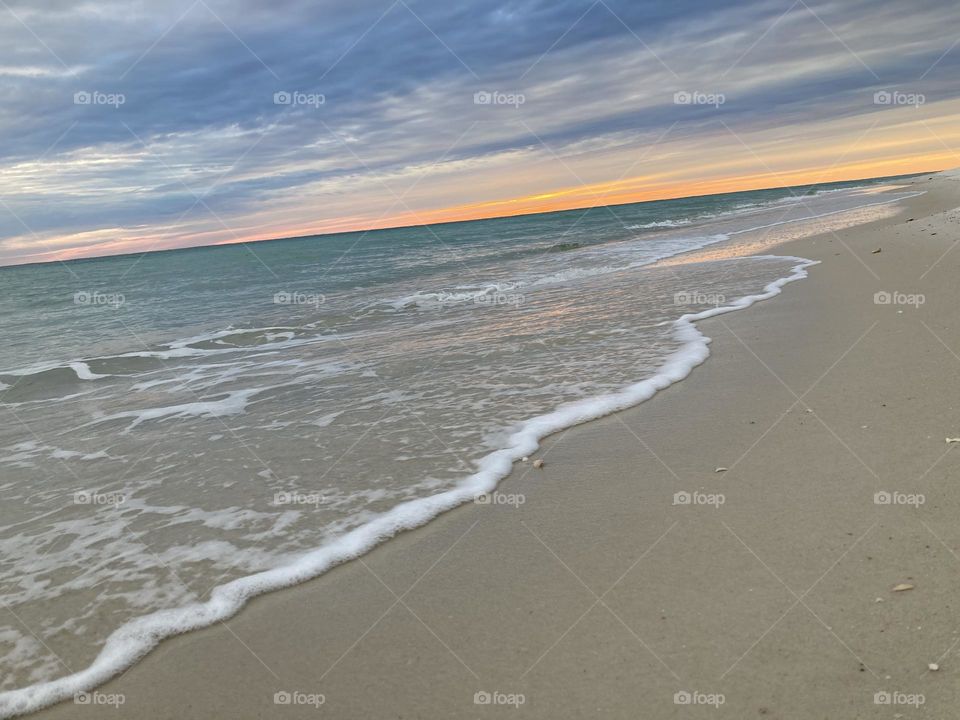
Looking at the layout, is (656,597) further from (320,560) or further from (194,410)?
(194,410)

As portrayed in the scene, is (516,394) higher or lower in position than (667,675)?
higher

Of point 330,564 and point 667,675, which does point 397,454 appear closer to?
point 330,564

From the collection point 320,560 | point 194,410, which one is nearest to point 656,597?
point 320,560

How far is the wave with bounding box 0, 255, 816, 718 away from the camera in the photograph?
10.1 ft

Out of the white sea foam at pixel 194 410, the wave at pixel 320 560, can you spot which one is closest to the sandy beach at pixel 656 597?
the wave at pixel 320 560

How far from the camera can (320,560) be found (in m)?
3.97

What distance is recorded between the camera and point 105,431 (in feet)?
24.6

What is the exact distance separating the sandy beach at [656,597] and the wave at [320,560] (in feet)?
0.35

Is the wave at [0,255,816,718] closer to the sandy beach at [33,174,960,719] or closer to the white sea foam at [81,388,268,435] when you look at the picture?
the sandy beach at [33,174,960,719]

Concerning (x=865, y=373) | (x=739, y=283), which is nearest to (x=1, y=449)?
(x=865, y=373)

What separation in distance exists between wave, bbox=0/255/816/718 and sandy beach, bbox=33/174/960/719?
11 cm

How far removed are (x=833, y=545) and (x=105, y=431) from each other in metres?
7.54

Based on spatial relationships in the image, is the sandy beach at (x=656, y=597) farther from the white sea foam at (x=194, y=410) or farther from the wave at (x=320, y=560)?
the white sea foam at (x=194, y=410)

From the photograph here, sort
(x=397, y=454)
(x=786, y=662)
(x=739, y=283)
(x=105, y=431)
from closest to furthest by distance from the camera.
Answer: (x=786, y=662) < (x=397, y=454) < (x=105, y=431) < (x=739, y=283)
